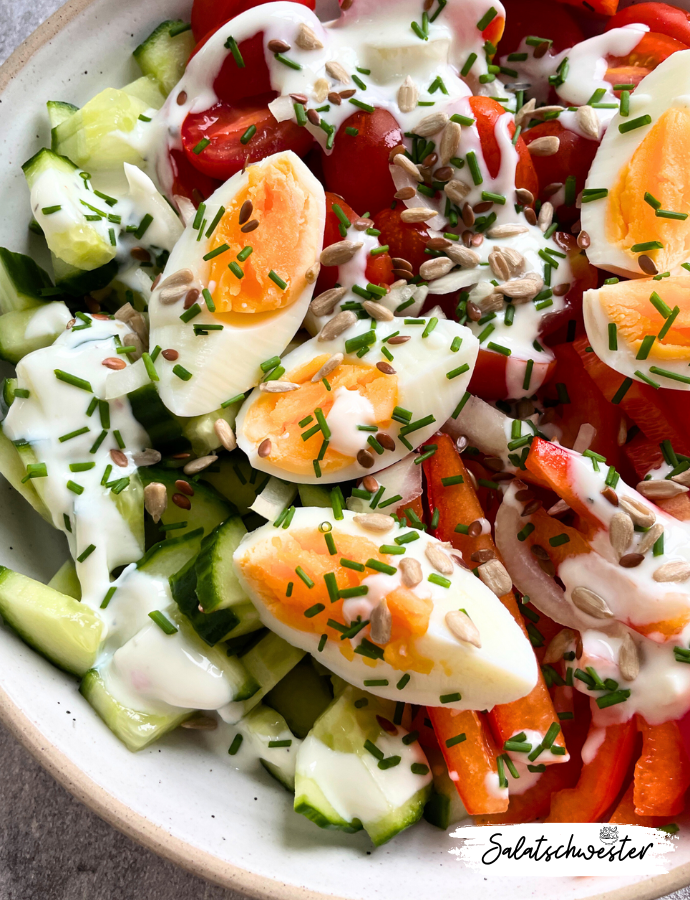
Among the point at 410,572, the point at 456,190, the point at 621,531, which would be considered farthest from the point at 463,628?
the point at 456,190

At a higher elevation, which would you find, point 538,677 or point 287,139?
point 287,139

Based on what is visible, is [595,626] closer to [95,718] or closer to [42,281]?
[95,718]

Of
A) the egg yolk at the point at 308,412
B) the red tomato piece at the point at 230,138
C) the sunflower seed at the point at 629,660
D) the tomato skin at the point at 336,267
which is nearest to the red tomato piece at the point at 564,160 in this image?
the tomato skin at the point at 336,267

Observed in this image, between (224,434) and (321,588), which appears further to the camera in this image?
(224,434)

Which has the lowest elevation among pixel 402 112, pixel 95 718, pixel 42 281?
pixel 95 718

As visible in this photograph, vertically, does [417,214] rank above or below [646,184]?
above

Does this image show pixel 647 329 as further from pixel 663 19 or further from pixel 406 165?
pixel 663 19

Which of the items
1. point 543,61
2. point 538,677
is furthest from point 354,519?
point 543,61
